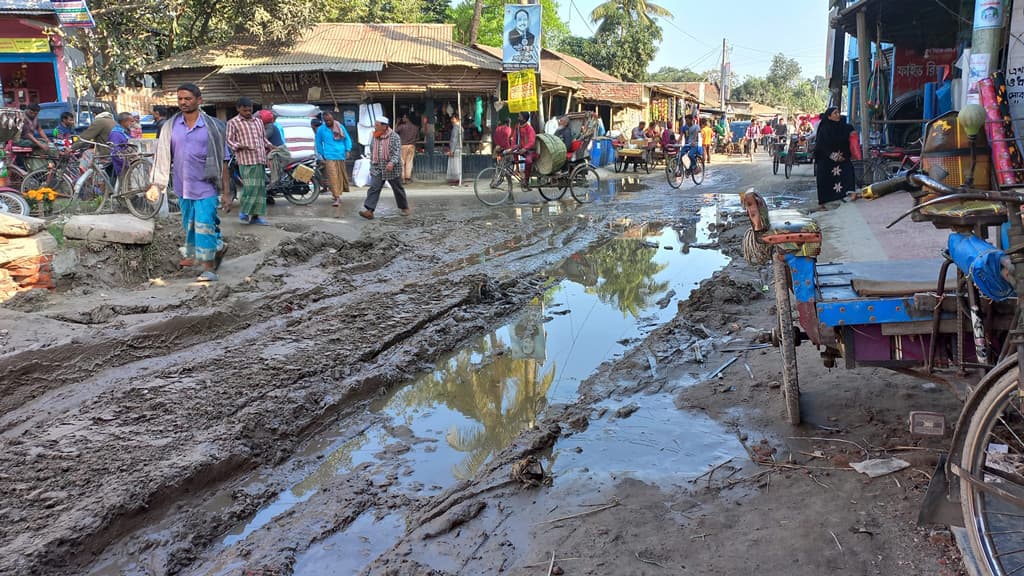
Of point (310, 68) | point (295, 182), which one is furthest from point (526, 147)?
Answer: point (310, 68)

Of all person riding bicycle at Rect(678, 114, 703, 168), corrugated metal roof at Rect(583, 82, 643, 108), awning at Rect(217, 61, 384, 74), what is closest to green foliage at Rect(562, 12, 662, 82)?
corrugated metal roof at Rect(583, 82, 643, 108)

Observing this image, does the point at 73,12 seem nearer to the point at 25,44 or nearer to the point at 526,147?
the point at 25,44

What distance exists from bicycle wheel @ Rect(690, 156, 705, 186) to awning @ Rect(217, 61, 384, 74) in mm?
8297

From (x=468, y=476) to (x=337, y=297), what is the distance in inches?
136

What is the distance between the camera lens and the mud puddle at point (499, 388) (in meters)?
3.67

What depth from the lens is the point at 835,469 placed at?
3217 millimetres

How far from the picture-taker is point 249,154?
900 cm

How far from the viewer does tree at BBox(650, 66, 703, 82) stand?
71.4m

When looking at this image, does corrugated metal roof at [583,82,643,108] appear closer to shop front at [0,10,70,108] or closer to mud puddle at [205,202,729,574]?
shop front at [0,10,70,108]

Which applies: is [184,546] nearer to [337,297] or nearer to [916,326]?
[916,326]

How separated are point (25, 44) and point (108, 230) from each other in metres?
12.8

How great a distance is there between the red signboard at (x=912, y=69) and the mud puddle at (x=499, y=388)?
911cm

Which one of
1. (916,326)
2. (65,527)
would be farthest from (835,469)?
(65,527)

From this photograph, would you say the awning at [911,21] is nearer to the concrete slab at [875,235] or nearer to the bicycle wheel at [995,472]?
the concrete slab at [875,235]
